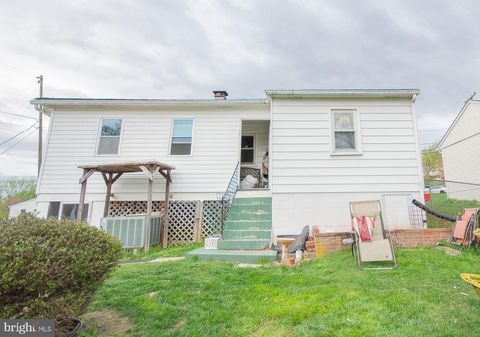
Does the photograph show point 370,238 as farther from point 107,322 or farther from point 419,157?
point 107,322

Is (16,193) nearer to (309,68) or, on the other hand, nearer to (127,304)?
(127,304)

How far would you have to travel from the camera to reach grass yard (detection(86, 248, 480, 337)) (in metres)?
2.21

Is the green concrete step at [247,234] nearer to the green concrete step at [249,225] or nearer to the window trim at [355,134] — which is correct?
the green concrete step at [249,225]

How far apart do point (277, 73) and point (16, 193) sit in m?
17.0

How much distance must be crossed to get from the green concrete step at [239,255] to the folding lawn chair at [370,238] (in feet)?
5.39

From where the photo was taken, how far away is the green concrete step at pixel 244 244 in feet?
18.5

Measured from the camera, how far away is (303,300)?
9.25ft

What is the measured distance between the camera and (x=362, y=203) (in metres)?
5.05

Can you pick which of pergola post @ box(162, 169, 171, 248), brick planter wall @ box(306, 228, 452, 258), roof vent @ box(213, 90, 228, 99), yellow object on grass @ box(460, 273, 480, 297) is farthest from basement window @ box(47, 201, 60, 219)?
yellow object on grass @ box(460, 273, 480, 297)

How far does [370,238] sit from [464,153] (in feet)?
52.2

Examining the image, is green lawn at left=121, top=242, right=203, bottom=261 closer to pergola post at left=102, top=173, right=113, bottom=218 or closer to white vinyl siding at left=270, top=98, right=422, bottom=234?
pergola post at left=102, top=173, right=113, bottom=218

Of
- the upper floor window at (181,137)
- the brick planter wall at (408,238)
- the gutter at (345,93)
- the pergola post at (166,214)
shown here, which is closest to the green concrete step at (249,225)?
the brick planter wall at (408,238)

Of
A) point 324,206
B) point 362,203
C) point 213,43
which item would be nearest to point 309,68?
point 213,43

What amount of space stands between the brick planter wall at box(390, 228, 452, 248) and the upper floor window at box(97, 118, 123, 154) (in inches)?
347
